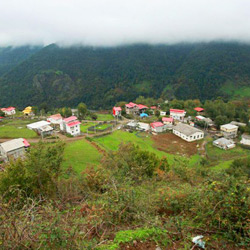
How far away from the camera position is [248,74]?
325 feet

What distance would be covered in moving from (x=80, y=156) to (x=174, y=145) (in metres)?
19.4

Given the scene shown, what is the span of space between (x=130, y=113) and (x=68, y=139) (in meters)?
31.5

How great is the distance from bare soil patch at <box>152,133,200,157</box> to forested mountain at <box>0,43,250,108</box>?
5758 centimetres

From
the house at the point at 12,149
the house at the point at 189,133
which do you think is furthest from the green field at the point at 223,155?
the house at the point at 12,149

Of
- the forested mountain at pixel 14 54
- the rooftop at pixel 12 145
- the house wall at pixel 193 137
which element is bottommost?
the house wall at pixel 193 137

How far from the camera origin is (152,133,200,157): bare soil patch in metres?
32.9

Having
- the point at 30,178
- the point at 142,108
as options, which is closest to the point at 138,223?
the point at 30,178

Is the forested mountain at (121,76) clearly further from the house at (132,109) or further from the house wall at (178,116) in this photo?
the house wall at (178,116)

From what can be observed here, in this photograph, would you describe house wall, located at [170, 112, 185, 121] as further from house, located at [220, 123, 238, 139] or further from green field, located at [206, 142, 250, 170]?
green field, located at [206, 142, 250, 170]

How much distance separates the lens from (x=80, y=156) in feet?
84.7

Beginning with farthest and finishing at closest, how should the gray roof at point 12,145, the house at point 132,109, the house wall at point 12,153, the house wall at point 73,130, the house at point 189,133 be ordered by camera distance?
the house at point 132,109
the house at point 189,133
the house wall at point 73,130
the gray roof at point 12,145
the house wall at point 12,153

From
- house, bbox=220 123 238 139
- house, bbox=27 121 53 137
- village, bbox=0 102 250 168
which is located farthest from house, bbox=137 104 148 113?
house, bbox=27 121 53 137

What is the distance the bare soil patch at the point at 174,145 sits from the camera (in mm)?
32906

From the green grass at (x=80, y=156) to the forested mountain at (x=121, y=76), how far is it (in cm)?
6264
